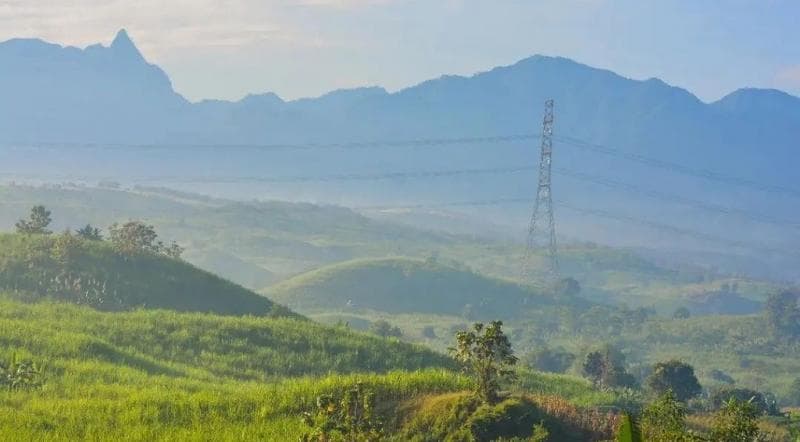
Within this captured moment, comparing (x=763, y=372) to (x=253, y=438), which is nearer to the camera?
(x=253, y=438)

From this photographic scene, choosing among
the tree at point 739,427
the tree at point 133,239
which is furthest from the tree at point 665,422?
the tree at point 133,239

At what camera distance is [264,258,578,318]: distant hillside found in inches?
6083

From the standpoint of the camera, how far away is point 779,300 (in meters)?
152

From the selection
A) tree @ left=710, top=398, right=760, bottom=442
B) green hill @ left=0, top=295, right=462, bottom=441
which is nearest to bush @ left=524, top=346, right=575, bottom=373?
green hill @ left=0, top=295, right=462, bottom=441

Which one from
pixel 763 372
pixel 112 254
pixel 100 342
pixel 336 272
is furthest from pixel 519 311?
pixel 100 342

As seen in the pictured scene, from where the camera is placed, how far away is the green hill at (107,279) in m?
52.8

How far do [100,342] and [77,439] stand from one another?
53.2ft

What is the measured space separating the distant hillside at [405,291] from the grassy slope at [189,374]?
102 meters

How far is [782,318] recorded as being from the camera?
482 ft

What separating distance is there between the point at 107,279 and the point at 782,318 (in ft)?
393

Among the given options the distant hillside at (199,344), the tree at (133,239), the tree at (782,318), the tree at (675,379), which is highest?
the tree at (133,239)

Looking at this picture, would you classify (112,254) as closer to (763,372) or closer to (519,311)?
(763,372)

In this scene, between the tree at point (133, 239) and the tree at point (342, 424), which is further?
the tree at point (133, 239)

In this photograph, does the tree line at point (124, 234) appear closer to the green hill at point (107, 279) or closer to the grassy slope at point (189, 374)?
the green hill at point (107, 279)
